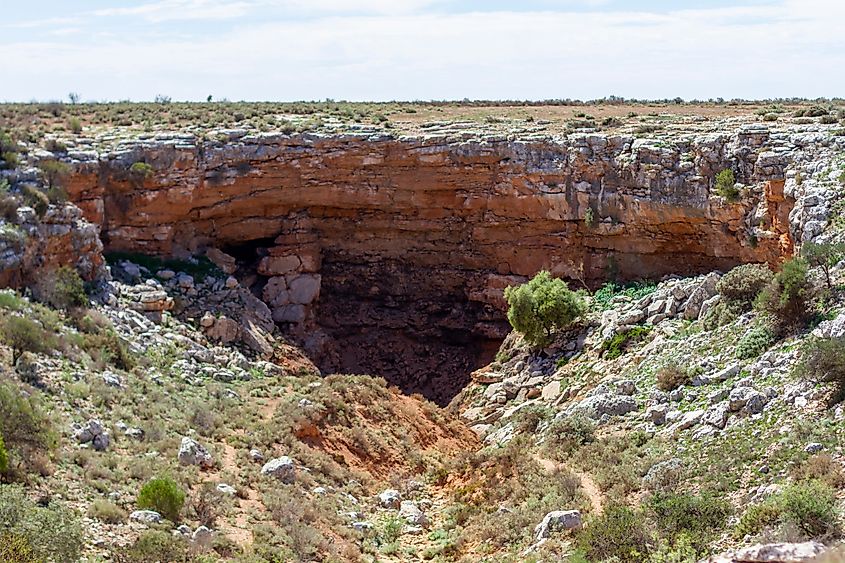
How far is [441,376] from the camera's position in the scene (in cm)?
3127

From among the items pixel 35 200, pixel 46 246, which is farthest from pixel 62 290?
pixel 35 200

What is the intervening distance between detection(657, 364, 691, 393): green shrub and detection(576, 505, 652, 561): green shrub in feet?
20.3

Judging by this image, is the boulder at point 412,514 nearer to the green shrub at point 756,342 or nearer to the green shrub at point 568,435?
the green shrub at point 568,435

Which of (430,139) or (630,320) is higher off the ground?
(430,139)

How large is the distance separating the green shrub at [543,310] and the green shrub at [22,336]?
12734 millimetres

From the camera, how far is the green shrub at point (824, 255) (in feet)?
66.5

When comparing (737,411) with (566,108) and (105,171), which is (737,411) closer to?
(105,171)

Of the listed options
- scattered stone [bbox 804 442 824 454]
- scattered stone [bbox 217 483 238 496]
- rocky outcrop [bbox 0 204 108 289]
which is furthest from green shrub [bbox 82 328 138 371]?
scattered stone [bbox 804 442 824 454]

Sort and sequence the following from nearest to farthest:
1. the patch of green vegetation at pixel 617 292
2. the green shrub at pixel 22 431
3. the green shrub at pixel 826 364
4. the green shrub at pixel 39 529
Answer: the green shrub at pixel 39 529, the green shrub at pixel 22 431, the green shrub at pixel 826 364, the patch of green vegetation at pixel 617 292

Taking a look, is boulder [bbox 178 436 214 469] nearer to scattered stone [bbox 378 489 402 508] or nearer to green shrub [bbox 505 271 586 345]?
scattered stone [bbox 378 489 402 508]

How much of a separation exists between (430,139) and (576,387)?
1086cm

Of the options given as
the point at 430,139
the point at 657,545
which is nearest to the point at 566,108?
the point at 430,139

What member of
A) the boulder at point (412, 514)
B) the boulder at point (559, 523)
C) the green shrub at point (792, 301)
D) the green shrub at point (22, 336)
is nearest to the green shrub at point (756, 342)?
the green shrub at point (792, 301)

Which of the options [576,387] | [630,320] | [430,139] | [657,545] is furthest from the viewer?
[430,139]
